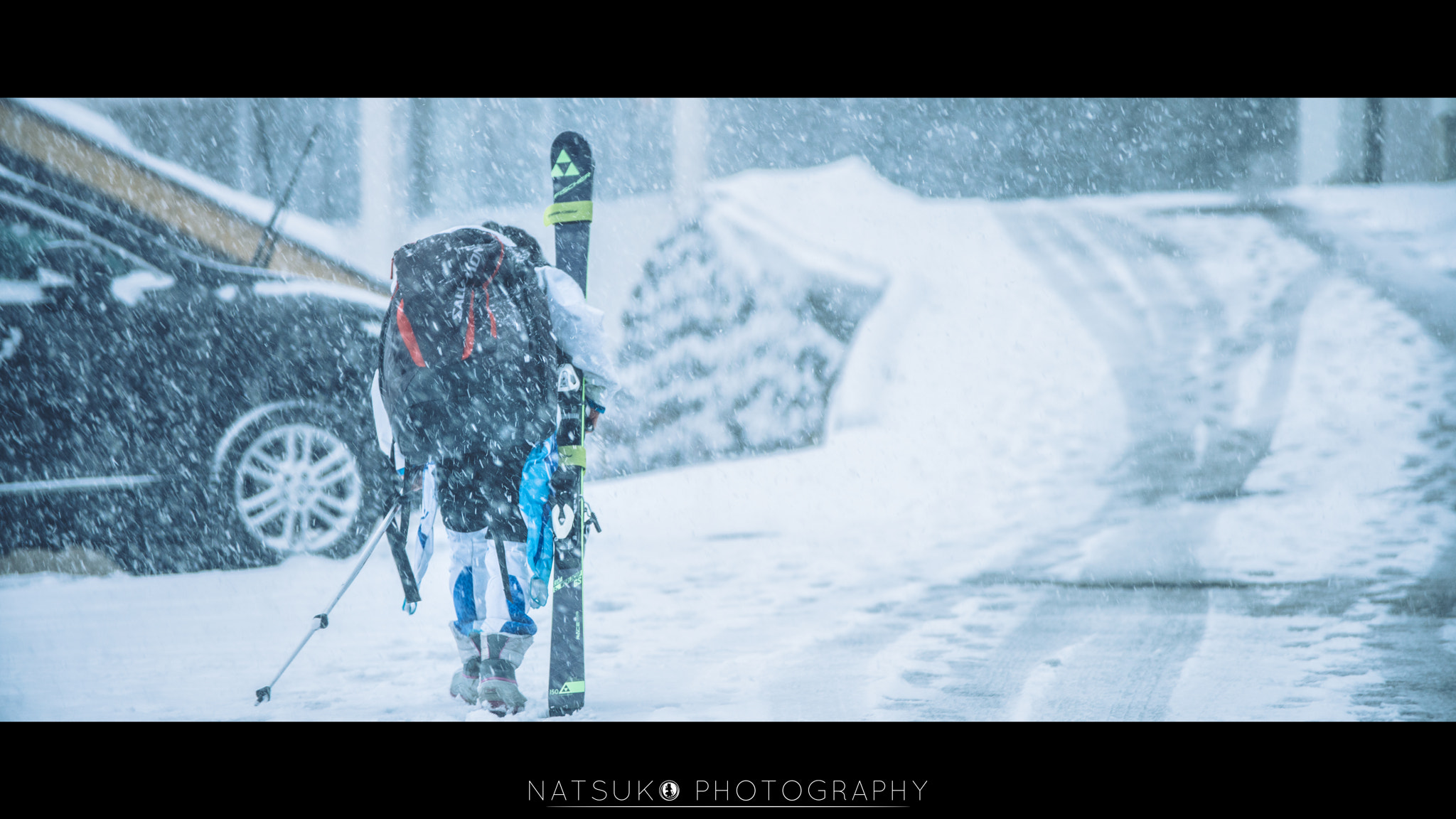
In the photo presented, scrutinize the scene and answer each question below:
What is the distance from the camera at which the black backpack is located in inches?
108

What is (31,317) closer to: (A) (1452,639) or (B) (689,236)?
(B) (689,236)

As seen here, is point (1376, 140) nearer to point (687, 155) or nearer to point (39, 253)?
point (687, 155)

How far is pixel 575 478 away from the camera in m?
2.83

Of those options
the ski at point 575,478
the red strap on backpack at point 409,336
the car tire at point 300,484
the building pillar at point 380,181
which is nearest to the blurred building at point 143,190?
the car tire at point 300,484

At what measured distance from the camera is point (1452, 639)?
3.57 metres

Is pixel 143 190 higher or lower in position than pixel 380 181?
lower

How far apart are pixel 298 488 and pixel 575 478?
2.05 metres

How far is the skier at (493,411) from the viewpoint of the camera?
2.75m

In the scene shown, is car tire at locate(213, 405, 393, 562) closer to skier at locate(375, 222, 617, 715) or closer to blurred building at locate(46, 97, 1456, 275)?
skier at locate(375, 222, 617, 715)

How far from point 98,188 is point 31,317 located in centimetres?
85

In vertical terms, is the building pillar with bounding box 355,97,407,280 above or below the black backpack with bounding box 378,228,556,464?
above

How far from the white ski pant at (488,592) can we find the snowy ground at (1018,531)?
0.26 metres

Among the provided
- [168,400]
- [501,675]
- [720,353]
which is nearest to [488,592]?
[501,675]

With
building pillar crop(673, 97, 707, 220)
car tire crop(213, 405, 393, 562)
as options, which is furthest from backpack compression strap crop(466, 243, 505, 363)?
building pillar crop(673, 97, 707, 220)
